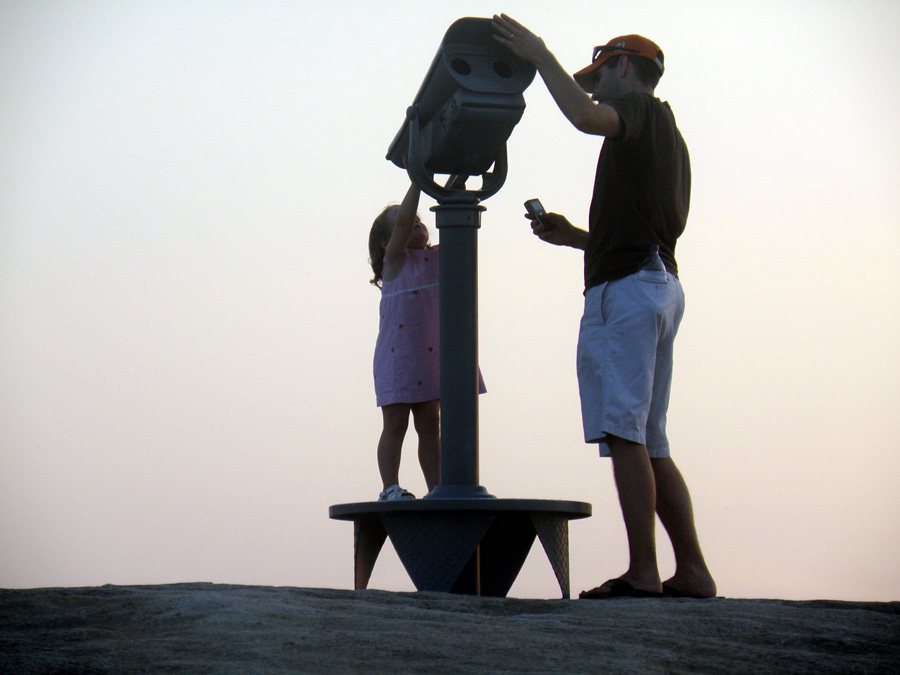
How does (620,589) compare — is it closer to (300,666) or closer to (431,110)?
(300,666)

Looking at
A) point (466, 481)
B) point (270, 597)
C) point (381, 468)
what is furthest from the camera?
point (381, 468)

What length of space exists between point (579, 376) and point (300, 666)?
1.61 meters

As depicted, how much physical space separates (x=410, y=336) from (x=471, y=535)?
49.6 inches

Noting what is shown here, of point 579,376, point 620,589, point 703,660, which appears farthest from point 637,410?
point 703,660

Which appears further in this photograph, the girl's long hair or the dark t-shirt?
the girl's long hair

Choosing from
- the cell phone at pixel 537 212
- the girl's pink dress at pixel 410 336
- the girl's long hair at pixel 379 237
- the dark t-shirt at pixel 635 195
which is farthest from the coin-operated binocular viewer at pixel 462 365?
the girl's long hair at pixel 379 237

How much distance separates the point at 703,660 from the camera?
6.19ft

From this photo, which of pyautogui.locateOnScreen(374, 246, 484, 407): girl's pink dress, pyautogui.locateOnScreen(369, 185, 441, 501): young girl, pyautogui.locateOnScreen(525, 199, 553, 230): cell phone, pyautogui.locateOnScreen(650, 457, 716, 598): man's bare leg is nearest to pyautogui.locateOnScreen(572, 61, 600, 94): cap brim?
pyautogui.locateOnScreen(525, 199, 553, 230): cell phone

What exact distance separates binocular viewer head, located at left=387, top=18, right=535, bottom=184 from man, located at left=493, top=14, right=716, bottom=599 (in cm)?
16

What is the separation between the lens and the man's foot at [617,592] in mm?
2814

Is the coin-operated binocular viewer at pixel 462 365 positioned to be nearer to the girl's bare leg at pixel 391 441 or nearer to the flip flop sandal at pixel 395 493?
the flip flop sandal at pixel 395 493

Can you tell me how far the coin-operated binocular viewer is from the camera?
3125 mm

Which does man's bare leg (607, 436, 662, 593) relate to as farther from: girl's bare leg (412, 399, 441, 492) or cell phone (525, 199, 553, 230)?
girl's bare leg (412, 399, 441, 492)

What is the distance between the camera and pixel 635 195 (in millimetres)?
3107
